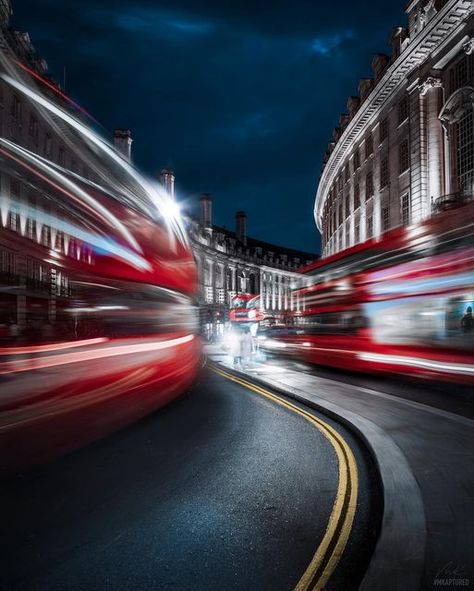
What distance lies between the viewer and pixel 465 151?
101 feet

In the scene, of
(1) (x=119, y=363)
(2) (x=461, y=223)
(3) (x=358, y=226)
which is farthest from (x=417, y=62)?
(1) (x=119, y=363)

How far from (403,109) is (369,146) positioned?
694cm

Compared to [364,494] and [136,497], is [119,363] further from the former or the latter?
[364,494]

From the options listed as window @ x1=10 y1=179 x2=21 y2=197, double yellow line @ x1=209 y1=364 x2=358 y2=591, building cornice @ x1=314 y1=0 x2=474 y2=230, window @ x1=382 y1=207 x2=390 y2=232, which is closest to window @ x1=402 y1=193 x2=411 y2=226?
window @ x1=382 y1=207 x2=390 y2=232

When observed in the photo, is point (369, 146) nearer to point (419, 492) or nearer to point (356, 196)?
point (356, 196)

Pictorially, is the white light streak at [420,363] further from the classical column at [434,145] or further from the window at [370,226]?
the window at [370,226]

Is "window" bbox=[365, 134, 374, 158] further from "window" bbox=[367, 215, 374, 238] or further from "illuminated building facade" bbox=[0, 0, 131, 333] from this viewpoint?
"illuminated building facade" bbox=[0, 0, 131, 333]

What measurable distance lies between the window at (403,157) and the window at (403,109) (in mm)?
1887

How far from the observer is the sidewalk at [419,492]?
3.27 meters

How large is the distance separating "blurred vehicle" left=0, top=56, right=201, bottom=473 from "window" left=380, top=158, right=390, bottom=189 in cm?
3116

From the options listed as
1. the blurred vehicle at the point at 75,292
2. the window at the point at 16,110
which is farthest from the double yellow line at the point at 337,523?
the window at the point at 16,110

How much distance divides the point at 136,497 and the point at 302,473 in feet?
6.40

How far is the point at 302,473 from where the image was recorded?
5.71 metres

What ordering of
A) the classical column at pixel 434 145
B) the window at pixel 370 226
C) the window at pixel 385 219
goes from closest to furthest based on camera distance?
the classical column at pixel 434 145 < the window at pixel 385 219 < the window at pixel 370 226
